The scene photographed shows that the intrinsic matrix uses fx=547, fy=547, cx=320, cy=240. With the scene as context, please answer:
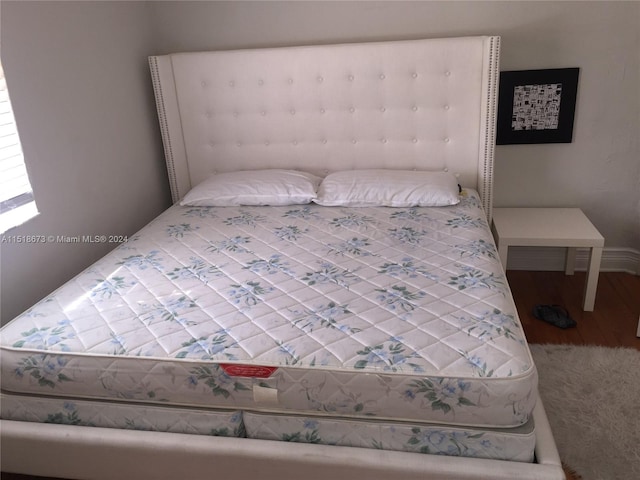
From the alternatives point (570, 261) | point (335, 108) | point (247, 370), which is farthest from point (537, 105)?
point (247, 370)

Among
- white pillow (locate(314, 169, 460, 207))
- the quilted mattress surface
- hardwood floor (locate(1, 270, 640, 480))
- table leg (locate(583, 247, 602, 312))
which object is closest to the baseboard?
hardwood floor (locate(1, 270, 640, 480))

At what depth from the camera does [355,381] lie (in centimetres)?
145

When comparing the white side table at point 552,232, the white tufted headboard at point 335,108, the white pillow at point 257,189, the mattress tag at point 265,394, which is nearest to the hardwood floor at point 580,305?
the white side table at point 552,232

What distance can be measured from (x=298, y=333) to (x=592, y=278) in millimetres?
1647

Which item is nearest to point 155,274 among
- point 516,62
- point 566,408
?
point 566,408

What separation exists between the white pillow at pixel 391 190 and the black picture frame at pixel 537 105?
0.45m

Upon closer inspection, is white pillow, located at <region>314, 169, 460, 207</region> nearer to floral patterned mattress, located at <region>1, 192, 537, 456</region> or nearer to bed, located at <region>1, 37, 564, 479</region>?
bed, located at <region>1, 37, 564, 479</region>

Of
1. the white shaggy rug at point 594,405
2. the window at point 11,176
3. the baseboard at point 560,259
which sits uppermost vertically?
the window at point 11,176

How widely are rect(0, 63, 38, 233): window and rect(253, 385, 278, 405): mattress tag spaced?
3.89 feet

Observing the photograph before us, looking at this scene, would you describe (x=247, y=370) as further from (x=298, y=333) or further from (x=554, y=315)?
(x=554, y=315)

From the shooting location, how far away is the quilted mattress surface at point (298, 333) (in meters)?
1.44

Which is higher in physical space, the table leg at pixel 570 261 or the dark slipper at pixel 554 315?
the table leg at pixel 570 261

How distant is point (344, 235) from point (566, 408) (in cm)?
108

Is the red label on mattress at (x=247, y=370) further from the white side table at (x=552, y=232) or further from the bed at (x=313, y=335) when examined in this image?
the white side table at (x=552, y=232)
